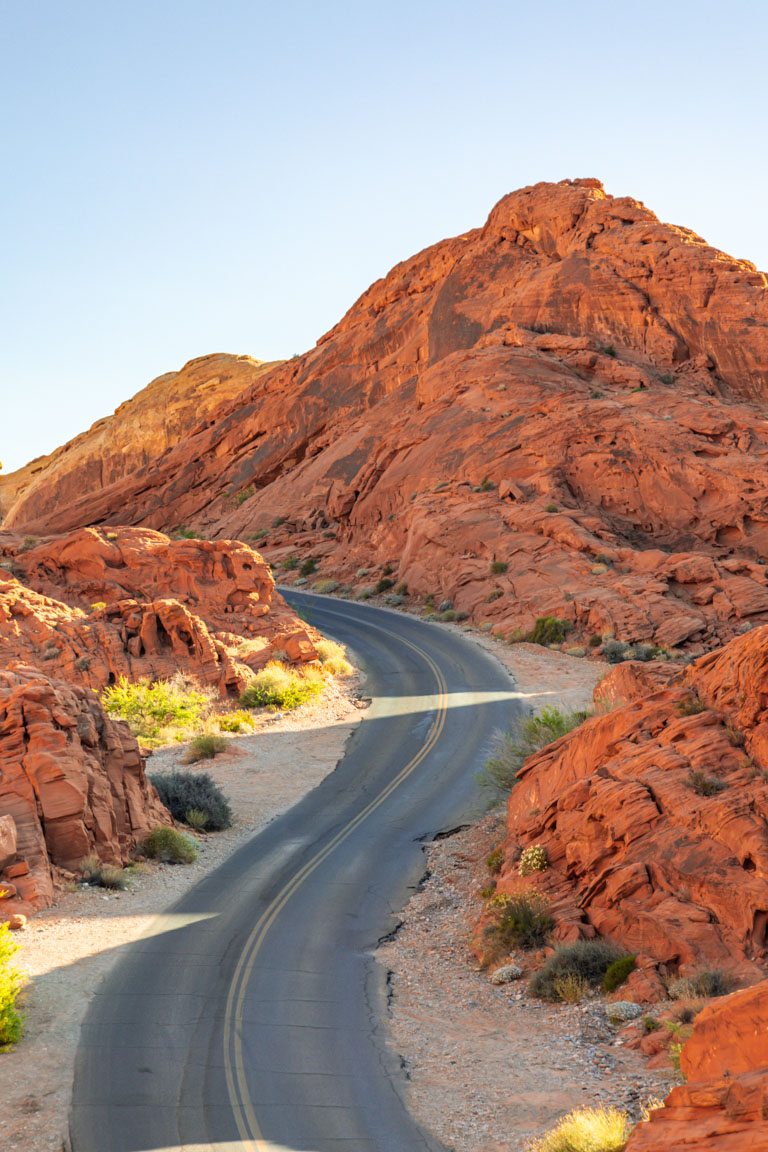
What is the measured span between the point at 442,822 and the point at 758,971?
33.8ft

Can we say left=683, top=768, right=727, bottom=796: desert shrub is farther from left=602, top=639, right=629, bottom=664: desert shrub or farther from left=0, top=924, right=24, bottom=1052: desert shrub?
left=602, top=639, right=629, bottom=664: desert shrub

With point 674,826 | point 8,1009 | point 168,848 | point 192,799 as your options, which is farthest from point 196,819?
point 674,826

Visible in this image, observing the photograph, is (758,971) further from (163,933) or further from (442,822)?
(442,822)

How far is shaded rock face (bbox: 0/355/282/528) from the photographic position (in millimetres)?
83625

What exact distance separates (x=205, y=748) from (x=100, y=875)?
888 cm

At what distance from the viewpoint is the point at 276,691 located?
30.4m

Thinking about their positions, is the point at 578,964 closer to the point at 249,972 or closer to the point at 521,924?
the point at 521,924

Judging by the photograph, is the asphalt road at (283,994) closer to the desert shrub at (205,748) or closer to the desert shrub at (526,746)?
the desert shrub at (526,746)

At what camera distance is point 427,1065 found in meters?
10.4

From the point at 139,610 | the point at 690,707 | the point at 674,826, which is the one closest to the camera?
the point at 674,826

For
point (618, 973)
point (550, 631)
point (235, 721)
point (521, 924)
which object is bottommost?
point (618, 973)

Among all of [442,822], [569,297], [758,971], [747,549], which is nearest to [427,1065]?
[758,971]

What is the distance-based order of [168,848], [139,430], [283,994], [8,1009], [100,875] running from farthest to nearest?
[139,430]
[168,848]
[100,875]
[283,994]
[8,1009]

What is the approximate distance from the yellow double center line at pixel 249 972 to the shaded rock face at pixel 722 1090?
A: 415cm
